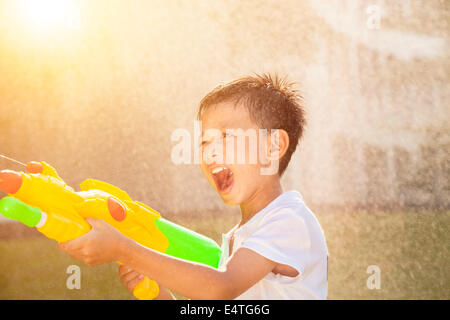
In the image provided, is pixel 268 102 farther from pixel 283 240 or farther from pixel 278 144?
pixel 283 240

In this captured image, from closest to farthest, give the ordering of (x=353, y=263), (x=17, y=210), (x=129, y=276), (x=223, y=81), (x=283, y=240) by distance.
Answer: (x=17, y=210), (x=283, y=240), (x=129, y=276), (x=353, y=263), (x=223, y=81)

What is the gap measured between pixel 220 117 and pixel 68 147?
170 cm

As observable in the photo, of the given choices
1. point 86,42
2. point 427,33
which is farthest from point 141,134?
point 427,33

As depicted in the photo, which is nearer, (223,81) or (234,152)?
(234,152)

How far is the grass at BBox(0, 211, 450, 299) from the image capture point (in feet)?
4.09

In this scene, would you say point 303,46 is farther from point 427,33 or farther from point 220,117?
point 220,117

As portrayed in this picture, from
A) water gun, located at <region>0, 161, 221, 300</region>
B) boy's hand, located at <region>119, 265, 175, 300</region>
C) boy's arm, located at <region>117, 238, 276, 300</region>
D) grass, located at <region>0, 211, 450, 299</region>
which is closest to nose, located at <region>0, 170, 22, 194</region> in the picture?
water gun, located at <region>0, 161, 221, 300</region>

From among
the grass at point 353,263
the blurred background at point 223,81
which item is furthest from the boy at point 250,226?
the blurred background at point 223,81

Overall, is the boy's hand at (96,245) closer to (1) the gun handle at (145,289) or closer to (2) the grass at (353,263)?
→ (1) the gun handle at (145,289)

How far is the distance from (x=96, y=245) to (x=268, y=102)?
29cm

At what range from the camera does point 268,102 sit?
60cm

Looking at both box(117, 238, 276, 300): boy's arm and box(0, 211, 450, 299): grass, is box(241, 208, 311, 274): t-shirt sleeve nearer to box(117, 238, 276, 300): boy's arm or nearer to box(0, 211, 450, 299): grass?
box(117, 238, 276, 300): boy's arm

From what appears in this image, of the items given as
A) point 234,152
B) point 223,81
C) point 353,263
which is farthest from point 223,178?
point 223,81

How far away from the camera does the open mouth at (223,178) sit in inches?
22.6
